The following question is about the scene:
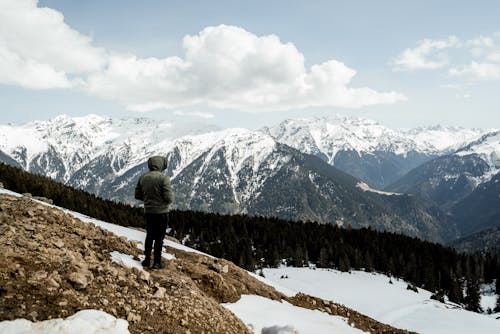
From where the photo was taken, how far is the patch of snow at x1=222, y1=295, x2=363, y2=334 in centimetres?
1491

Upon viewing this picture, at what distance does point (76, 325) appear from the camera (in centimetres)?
888

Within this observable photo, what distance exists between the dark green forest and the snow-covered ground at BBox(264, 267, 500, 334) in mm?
19260

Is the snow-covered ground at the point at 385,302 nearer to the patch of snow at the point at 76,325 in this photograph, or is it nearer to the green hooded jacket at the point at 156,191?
the green hooded jacket at the point at 156,191

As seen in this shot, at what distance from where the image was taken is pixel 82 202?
254 ft

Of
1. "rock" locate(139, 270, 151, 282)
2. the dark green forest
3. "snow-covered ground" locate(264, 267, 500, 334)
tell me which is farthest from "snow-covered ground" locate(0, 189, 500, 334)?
the dark green forest

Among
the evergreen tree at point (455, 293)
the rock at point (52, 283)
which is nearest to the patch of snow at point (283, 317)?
the rock at point (52, 283)

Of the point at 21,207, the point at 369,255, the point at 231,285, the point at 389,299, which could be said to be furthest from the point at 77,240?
the point at 369,255

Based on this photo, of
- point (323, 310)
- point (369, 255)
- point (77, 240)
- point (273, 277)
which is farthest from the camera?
point (369, 255)

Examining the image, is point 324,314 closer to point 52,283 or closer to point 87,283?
point 87,283

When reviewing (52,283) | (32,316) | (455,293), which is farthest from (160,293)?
(455,293)

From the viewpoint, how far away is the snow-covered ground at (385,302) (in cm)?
4253

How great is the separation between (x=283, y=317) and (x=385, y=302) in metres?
48.7

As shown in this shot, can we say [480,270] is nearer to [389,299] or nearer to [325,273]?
[325,273]

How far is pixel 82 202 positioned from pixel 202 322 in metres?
72.2
